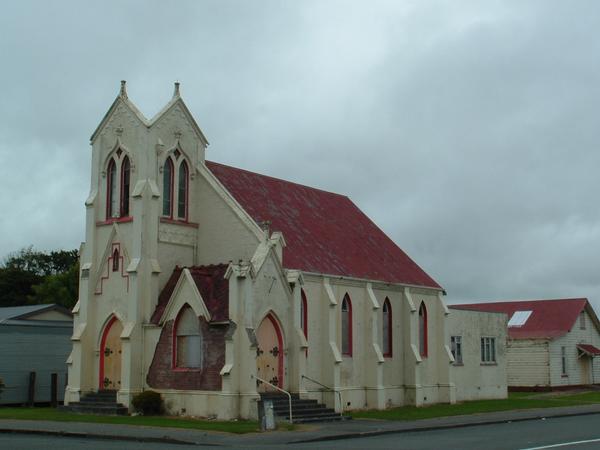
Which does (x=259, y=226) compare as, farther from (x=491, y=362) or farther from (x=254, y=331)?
(x=491, y=362)

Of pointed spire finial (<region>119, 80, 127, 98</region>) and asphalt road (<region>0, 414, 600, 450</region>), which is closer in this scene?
asphalt road (<region>0, 414, 600, 450</region>)

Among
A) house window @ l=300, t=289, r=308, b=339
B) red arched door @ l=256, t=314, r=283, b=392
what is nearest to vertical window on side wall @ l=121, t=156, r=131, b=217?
red arched door @ l=256, t=314, r=283, b=392

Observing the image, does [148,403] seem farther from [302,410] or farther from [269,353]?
[302,410]

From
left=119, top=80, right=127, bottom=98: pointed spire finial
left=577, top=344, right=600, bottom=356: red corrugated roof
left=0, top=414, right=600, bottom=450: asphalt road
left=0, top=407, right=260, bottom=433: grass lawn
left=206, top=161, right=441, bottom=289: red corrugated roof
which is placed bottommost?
left=0, top=414, right=600, bottom=450: asphalt road

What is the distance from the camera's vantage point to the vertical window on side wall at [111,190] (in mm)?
35406

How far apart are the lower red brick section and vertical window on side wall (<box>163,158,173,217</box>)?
495cm

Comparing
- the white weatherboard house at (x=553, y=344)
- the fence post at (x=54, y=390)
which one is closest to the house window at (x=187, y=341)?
the fence post at (x=54, y=390)

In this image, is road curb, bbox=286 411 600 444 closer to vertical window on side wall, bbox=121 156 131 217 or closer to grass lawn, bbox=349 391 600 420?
grass lawn, bbox=349 391 600 420

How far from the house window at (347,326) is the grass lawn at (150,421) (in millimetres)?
8804

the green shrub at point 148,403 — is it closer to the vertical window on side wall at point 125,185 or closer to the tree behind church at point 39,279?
the vertical window on side wall at point 125,185

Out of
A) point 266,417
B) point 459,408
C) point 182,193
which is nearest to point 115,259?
A: point 182,193

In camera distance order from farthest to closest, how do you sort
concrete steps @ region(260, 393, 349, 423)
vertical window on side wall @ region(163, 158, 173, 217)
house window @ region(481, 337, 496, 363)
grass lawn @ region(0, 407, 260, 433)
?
1. house window @ region(481, 337, 496, 363)
2. vertical window on side wall @ region(163, 158, 173, 217)
3. concrete steps @ region(260, 393, 349, 423)
4. grass lawn @ region(0, 407, 260, 433)

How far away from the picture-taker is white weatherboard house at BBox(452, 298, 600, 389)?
186 feet

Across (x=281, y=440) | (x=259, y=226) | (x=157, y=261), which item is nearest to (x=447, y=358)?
(x=259, y=226)
